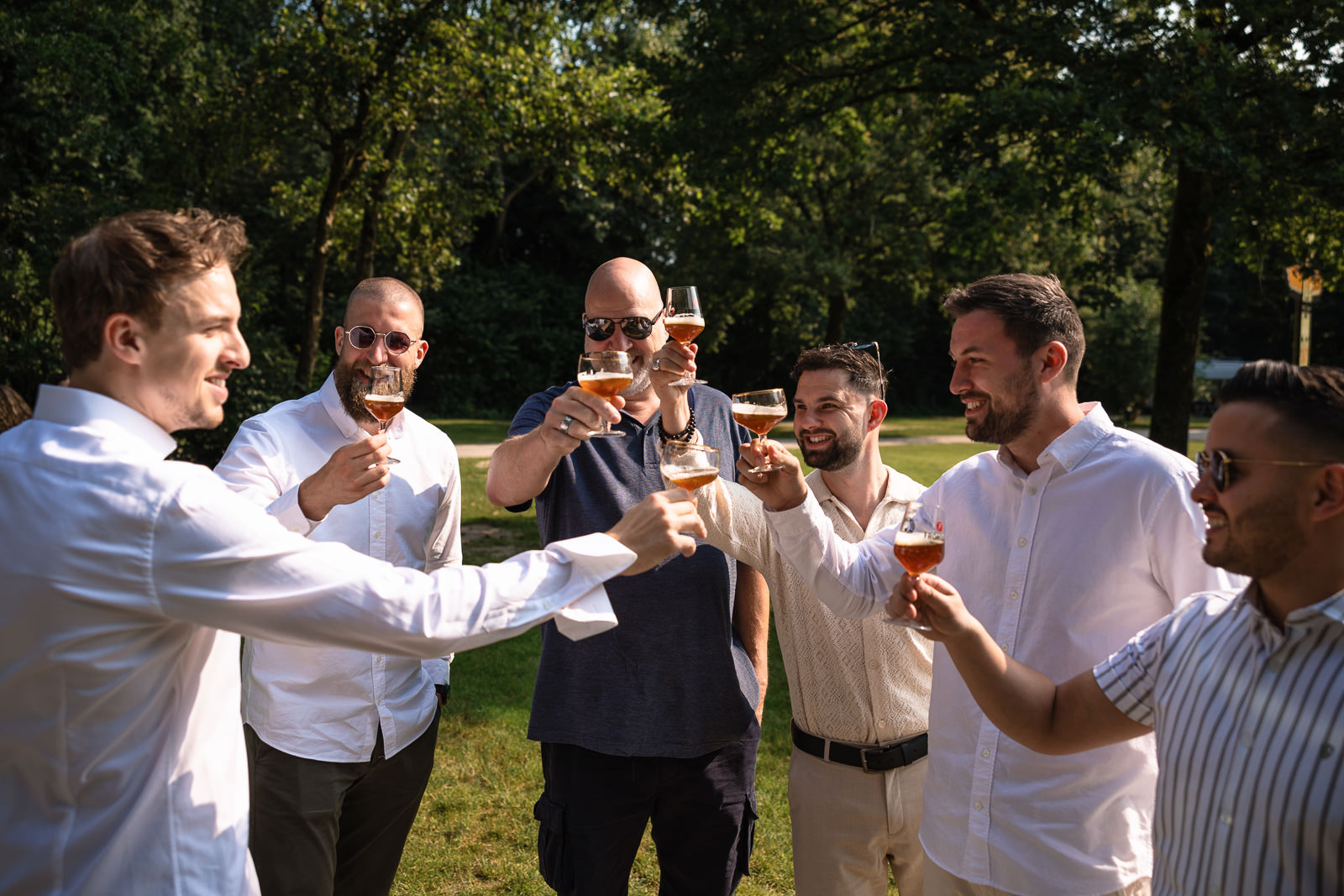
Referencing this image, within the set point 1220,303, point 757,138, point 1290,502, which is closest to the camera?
point 1290,502

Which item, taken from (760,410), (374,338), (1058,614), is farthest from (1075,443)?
(374,338)

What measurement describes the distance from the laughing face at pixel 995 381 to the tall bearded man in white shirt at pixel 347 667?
199 cm

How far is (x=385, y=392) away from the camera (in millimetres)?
3623

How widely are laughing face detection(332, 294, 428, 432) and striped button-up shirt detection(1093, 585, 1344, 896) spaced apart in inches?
116

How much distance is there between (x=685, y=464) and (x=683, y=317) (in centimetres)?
78

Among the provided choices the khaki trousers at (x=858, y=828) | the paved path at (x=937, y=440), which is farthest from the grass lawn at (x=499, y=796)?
the paved path at (x=937, y=440)

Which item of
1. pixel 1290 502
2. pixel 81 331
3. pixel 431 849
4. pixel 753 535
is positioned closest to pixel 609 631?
pixel 753 535

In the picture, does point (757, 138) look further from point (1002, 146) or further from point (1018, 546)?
point (1018, 546)

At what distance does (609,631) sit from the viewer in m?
3.54

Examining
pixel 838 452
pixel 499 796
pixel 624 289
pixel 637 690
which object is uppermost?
pixel 624 289

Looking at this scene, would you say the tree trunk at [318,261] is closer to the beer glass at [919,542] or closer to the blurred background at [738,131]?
the blurred background at [738,131]

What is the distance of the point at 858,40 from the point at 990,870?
12.2m

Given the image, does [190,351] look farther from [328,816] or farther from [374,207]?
[374,207]

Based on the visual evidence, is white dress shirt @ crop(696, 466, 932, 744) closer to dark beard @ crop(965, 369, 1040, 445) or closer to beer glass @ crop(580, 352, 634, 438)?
beer glass @ crop(580, 352, 634, 438)
